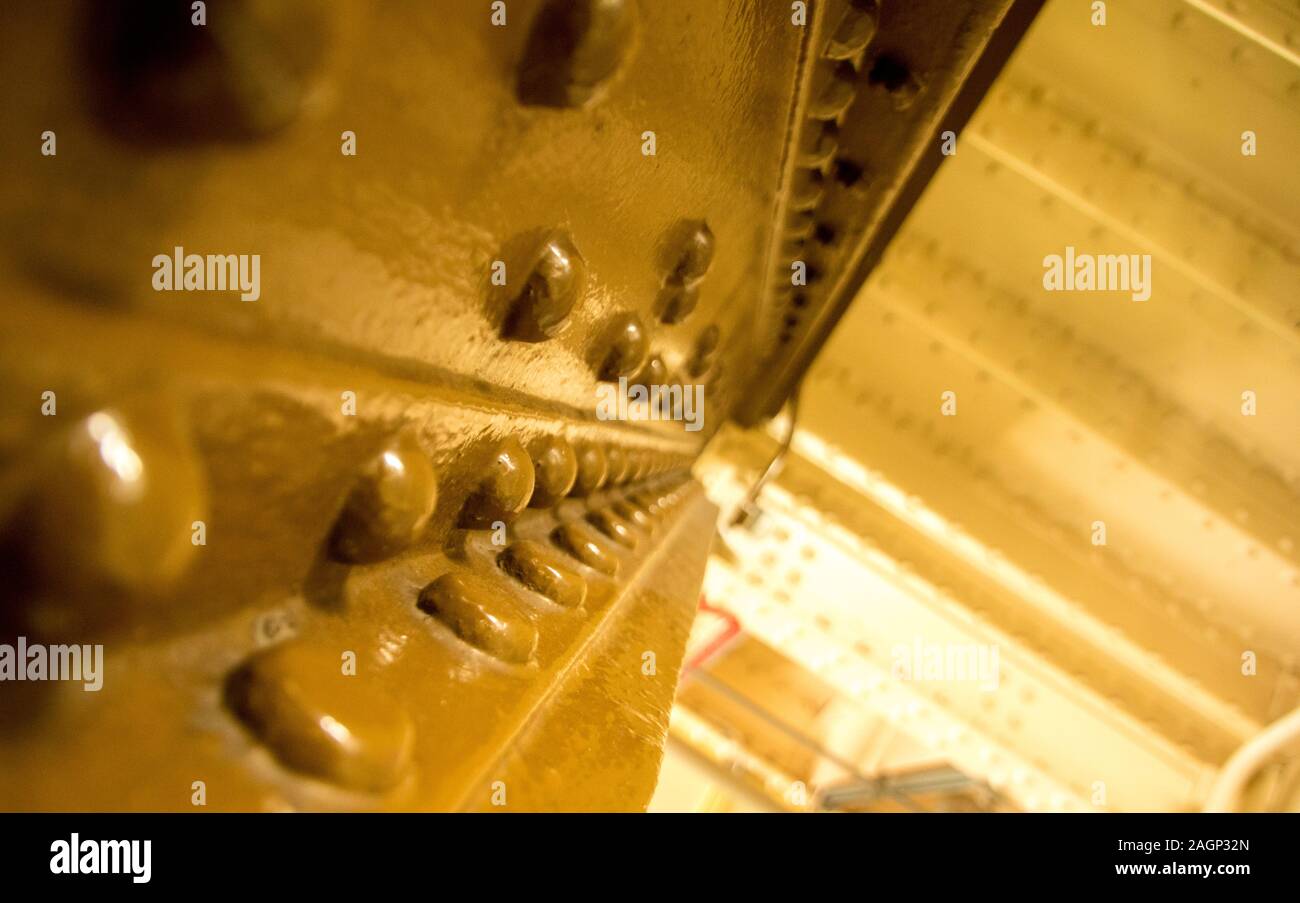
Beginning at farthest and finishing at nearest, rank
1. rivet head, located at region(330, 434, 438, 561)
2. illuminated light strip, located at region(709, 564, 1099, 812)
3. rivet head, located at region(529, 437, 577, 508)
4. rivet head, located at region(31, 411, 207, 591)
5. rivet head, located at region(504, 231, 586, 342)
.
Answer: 1. illuminated light strip, located at region(709, 564, 1099, 812)
2. rivet head, located at region(529, 437, 577, 508)
3. rivet head, located at region(504, 231, 586, 342)
4. rivet head, located at region(330, 434, 438, 561)
5. rivet head, located at region(31, 411, 207, 591)

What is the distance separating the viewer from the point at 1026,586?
2930 mm

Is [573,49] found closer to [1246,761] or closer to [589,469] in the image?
[589,469]

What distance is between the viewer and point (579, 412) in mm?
798

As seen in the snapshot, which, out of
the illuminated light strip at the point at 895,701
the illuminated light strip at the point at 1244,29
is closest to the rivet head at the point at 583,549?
the illuminated light strip at the point at 1244,29

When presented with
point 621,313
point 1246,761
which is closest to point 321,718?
point 621,313

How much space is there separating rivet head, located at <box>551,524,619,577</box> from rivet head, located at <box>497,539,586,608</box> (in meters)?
0.12

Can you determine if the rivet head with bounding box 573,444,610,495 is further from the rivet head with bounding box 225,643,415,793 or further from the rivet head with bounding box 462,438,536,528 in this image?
the rivet head with bounding box 225,643,415,793

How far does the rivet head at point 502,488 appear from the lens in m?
0.51

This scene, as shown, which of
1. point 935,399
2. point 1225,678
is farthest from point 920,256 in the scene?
point 1225,678

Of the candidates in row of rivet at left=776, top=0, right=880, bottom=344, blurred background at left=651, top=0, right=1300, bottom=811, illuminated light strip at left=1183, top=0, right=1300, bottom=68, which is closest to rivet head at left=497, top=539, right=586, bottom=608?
row of rivet at left=776, top=0, right=880, bottom=344

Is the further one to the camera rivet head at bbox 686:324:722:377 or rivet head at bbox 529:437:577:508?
rivet head at bbox 686:324:722:377

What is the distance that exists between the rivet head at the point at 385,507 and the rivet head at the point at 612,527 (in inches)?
21.4

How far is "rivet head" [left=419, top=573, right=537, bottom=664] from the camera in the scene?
440 mm
